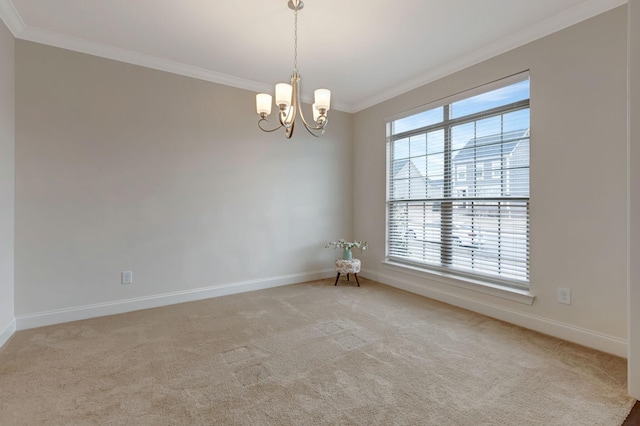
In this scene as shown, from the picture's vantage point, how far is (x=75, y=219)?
2.94 meters

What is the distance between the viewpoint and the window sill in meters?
2.83

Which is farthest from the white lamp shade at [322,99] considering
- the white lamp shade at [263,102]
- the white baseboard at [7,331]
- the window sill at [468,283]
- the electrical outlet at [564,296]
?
the white baseboard at [7,331]

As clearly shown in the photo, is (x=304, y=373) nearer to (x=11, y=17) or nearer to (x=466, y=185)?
(x=466, y=185)

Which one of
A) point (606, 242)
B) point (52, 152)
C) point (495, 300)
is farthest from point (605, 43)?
point (52, 152)

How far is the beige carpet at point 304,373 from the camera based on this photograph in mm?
1636

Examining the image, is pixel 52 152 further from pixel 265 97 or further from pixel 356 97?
pixel 356 97

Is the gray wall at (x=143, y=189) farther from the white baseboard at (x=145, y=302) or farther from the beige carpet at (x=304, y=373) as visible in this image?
the beige carpet at (x=304, y=373)

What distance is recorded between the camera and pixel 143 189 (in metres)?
3.25

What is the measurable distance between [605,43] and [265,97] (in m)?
2.69

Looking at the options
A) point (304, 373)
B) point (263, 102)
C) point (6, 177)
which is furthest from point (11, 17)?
point (304, 373)

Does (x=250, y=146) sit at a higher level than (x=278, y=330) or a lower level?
higher

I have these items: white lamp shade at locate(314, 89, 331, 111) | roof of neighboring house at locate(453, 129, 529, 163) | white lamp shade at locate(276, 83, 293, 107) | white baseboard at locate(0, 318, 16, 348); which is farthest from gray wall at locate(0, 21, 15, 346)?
roof of neighboring house at locate(453, 129, 529, 163)

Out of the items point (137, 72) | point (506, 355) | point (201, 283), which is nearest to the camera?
point (506, 355)

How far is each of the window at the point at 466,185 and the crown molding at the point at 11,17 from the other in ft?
13.1
